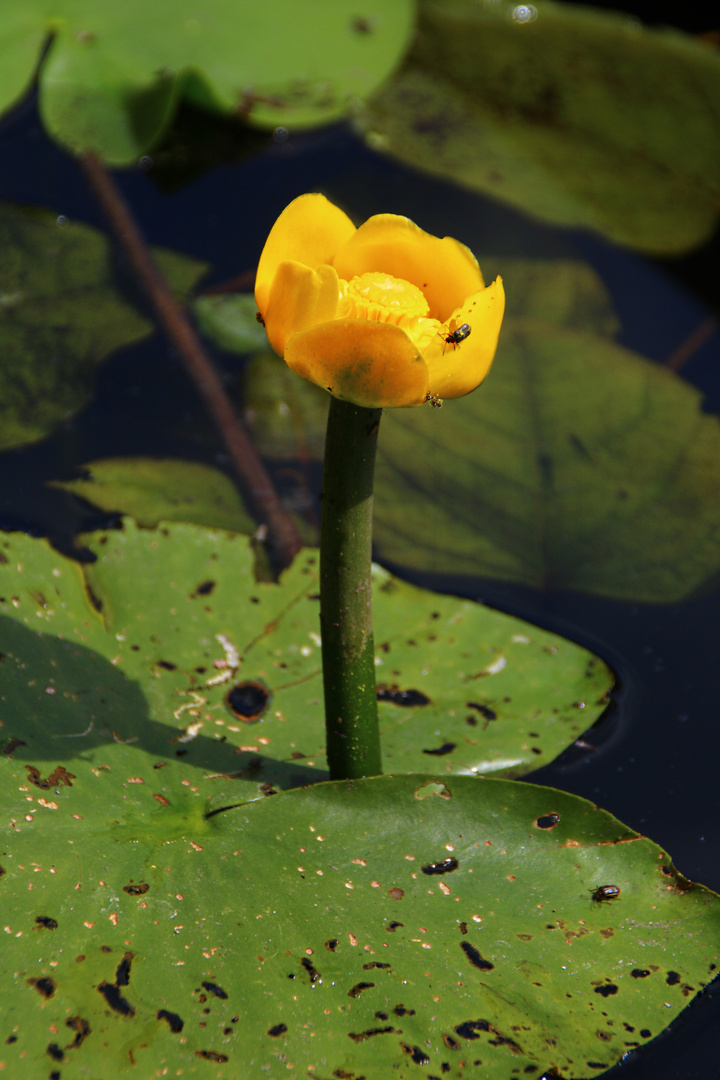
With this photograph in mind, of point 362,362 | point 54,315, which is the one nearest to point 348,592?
point 362,362

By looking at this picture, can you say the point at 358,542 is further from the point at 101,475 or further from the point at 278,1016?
the point at 101,475

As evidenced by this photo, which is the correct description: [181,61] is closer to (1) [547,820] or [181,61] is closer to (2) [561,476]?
(2) [561,476]

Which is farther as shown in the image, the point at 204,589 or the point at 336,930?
the point at 204,589

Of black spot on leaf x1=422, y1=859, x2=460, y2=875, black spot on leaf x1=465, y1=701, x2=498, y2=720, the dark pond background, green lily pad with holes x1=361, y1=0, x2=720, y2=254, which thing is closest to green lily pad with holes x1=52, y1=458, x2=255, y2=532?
the dark pond background

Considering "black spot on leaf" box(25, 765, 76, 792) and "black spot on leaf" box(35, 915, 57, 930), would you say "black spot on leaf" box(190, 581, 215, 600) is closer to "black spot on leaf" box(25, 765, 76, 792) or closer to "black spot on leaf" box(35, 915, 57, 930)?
"black spot on leaf" box(25, 765, 76, 792)

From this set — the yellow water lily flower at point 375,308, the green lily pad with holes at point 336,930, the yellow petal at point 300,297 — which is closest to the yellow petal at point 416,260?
the yellow water lily flower at point 375,308
